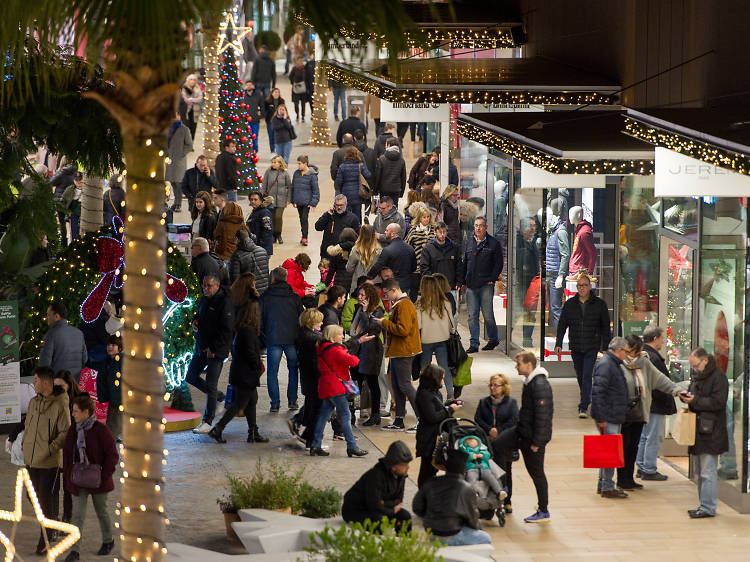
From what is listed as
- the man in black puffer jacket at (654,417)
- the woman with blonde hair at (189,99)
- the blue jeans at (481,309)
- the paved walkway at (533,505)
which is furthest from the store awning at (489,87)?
the woman with blonde hair at (189,99)

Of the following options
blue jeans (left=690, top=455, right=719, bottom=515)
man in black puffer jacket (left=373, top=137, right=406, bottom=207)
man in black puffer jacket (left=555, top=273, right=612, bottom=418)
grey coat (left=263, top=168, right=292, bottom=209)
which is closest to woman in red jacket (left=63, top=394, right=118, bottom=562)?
blue jeans (left=690, top=455, right=719, bottom=515)

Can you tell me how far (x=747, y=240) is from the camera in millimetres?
11914

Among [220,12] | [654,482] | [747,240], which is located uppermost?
[220,12]

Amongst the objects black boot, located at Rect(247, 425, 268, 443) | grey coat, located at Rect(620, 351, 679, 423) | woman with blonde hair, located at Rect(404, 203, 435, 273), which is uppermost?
woman with blonde hair, located at Rect(404, 203, 435, 273)

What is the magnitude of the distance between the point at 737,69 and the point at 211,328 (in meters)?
6.15

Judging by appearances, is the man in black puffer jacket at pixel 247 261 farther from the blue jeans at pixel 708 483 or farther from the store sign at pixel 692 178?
the store sign at pixel 692 178

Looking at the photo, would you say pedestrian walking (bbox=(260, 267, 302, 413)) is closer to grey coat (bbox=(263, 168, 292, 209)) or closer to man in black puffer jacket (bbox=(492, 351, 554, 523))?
man in black puffer jacket (bbox=(492, 351, 554, 523))

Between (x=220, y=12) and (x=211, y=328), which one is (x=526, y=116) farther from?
(x=220, y=12)

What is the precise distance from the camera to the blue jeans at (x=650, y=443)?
13188 mm

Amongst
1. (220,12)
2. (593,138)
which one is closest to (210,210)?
(593,138)

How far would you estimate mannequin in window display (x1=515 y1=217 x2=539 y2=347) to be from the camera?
59.7 feet

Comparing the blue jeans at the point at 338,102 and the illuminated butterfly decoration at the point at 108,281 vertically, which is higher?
the blue jeans at the point at 338,102

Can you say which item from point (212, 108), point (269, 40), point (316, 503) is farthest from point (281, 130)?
point (269, 40)

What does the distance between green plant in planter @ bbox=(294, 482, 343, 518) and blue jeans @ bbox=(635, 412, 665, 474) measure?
11.6 ft
